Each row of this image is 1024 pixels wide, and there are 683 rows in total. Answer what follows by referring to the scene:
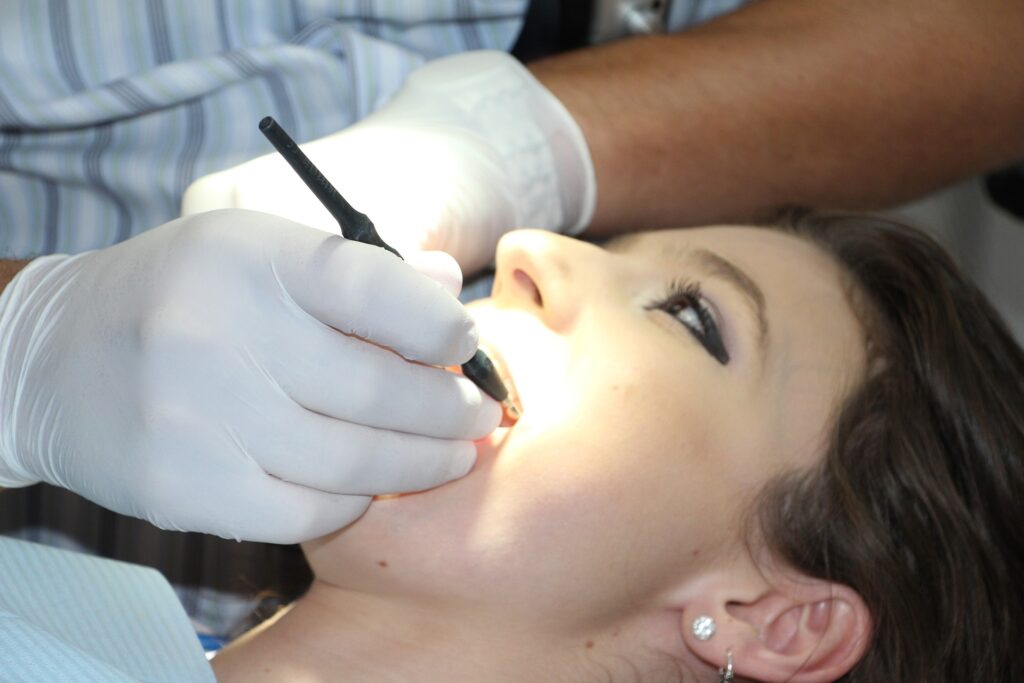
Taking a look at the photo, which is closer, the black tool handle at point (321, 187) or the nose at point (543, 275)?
the black tool handle at point (321, 187)

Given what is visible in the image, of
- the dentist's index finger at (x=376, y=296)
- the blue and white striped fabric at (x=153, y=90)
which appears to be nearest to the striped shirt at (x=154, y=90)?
the blue and white striped fabric at (x=153, y=90)

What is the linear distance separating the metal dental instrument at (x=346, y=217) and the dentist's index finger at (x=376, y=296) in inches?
0.9

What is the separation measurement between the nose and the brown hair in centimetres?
34

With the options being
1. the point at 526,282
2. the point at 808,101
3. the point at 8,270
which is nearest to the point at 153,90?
the point at 8,270

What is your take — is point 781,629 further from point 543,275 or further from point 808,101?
point 808,101

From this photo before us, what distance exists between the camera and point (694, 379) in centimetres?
122

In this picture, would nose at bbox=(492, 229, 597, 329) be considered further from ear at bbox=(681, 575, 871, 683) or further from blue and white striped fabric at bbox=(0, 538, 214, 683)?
blue and white striped fabric at bbox=(0, 538, 214, 683)

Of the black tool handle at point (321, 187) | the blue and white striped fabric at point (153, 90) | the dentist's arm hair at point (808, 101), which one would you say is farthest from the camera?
the dentist's arm hair at point (808, 101)

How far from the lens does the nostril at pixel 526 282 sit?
50.9 inches

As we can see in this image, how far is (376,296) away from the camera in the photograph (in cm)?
103

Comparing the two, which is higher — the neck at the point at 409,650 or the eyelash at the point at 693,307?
the eyelash at the point at 693,307

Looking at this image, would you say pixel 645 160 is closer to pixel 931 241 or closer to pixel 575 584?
pixel 931 241

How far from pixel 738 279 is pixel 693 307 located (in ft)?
0.24

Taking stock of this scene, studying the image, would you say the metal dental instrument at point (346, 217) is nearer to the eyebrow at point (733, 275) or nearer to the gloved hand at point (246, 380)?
the gloved hand at point (246, 380)
